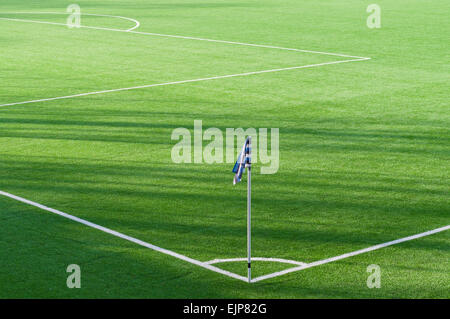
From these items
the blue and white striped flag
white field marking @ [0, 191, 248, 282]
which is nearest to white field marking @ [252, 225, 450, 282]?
white field marking @ [0, 191, 248, 282]

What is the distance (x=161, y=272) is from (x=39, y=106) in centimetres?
994

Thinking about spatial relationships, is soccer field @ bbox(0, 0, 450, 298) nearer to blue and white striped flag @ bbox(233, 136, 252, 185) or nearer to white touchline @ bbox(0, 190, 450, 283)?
white touchline @ bbox(0, 190, 450, 283)

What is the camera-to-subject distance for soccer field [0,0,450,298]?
9.18 metres

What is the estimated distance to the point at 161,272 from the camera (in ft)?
30.0

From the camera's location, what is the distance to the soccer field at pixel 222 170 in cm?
918

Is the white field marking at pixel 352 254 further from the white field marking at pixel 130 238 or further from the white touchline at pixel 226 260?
the white field marking at pixel 130 238

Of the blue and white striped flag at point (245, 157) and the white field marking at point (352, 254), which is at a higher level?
the blue and white striped flag at point (245, 157)

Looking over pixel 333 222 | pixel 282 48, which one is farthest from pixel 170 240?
pixel 282 48

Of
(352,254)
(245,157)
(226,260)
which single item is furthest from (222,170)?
(245,157)

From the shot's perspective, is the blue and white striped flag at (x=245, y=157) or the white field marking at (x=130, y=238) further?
the white field marking at (x=130, y=238)

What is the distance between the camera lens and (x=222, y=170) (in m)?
13.3

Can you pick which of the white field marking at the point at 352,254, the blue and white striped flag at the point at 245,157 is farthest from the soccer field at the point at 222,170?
the blue and white striped flag at the point at 245,157

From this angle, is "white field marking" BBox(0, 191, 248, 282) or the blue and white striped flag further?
"white field marking" BBox(0, 191, 248, 282)
